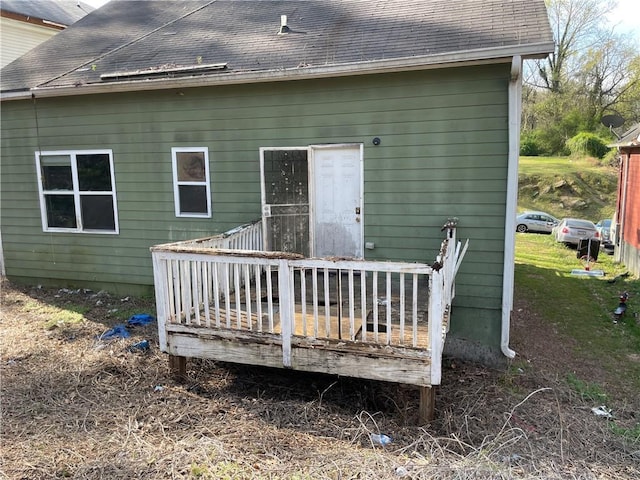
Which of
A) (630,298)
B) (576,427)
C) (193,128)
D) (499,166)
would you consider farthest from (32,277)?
(630,298)

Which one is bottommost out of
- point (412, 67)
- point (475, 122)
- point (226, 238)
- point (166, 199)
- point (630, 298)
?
point (630, 298)

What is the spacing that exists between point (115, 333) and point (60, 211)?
3.31 meters

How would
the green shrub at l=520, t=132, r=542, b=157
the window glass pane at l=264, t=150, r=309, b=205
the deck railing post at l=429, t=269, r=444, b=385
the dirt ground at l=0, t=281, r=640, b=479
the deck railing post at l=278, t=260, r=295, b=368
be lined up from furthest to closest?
the green shrub at l=520, t=132, r=542, b=157 → the window glass pane at l=264, t=150, r=309, b=205 → the deck railing post at l=278, t=260, r=295, b=368 → the deck railing post at l=429, t=269, r=444, b=385 → the dirt ground at l=0, t=281, r=640, b=479

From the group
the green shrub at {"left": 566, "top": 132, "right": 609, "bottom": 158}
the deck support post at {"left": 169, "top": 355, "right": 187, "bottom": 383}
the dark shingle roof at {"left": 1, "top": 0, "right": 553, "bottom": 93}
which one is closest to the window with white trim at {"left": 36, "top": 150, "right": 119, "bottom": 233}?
the dark shingle roof at {"left": 1, "top": 0, "right": 553, "bottom": 93}

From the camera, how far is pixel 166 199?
726cm

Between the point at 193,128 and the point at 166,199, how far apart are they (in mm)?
1237

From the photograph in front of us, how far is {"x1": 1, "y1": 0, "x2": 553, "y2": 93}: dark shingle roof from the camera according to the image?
5611mm

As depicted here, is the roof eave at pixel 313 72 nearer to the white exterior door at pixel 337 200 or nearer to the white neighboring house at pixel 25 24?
the white exterior door at pixel 337 200

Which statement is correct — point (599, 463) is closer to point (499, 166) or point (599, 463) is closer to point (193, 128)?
point (499, 166)

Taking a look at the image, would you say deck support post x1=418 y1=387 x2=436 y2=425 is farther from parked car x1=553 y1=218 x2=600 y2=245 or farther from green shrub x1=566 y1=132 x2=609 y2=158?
green shrub x1=566 y1=132 x2=609 y2=158

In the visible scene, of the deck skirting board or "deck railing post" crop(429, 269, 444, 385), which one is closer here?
"deck railing post" crop(429, 269, 444, 385)

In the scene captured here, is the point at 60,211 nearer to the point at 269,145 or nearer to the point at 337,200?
the point at 269,145

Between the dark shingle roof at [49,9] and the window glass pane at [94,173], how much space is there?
9330mm

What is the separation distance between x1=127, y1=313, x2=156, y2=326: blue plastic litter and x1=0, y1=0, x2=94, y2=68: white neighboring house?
451 inches
